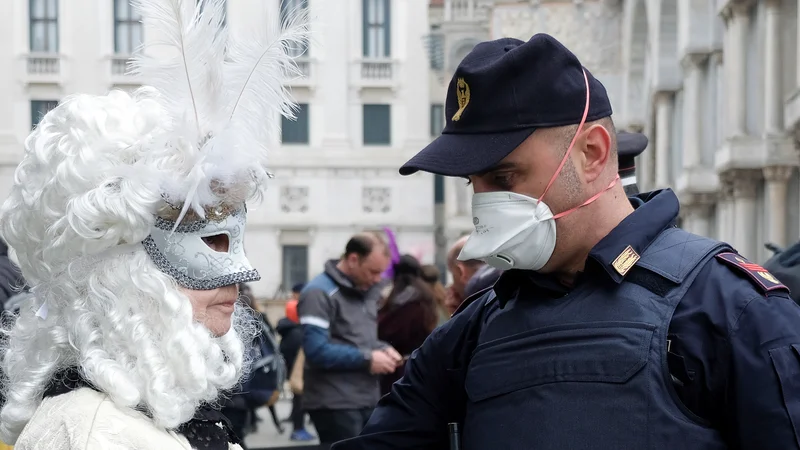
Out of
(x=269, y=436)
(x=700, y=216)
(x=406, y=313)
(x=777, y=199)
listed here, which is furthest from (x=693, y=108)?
(x=406, y=313)

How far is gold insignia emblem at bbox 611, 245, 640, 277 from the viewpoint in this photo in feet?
8.81

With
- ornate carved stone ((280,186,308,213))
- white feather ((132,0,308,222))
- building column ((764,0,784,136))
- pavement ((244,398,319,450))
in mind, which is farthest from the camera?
ornate carved stone ((280,186,308,213))

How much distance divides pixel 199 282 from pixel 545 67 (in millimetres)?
950

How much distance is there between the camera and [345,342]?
7.99 metres

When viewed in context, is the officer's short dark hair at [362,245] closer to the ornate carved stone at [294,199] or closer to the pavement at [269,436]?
the pavement at [269,436]

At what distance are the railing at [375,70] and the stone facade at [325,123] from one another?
0.03 meters

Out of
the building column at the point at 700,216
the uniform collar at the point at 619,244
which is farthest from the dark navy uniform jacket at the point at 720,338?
the building column at the point at 700,216

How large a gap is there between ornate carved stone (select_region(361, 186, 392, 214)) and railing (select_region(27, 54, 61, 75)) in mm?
10334

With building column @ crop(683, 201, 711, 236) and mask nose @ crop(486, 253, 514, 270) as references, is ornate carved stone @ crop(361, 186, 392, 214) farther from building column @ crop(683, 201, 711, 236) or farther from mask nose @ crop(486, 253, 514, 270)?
mask nose @ crop(486, 253, 514, 270)

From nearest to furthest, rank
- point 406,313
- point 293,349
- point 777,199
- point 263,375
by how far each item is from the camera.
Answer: point 406,313
point 263,375
point 777,199
point 293,349

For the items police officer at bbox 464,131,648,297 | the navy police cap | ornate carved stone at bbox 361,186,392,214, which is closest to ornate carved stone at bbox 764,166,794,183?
police officer at bbox 464,131,648,297

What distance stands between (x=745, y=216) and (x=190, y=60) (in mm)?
13159

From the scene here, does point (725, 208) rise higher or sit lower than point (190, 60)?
lower

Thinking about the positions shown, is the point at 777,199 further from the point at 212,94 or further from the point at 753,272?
the point at 212,94
